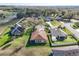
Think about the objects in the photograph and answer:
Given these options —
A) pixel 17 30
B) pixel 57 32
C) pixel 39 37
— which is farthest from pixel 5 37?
pixel 57 32

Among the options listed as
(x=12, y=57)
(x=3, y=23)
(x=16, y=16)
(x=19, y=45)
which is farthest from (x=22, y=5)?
(x=12, y=57)

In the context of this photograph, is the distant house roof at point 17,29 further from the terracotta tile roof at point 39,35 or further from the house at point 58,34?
the house at point 58,34

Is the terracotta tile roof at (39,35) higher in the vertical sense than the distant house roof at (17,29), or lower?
lower

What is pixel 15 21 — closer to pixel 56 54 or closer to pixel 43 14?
pixel 43 14

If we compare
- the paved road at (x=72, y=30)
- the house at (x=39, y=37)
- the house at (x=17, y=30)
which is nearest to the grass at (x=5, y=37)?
the house at (x=17, y=30)

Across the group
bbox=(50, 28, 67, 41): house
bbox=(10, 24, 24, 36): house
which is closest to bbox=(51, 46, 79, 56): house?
bbox=(50, 28, 67, 41): house

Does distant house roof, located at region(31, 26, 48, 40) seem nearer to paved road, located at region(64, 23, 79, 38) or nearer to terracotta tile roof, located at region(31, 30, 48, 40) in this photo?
terracotta tile roof, located at region(31, 30, 48, 40)
